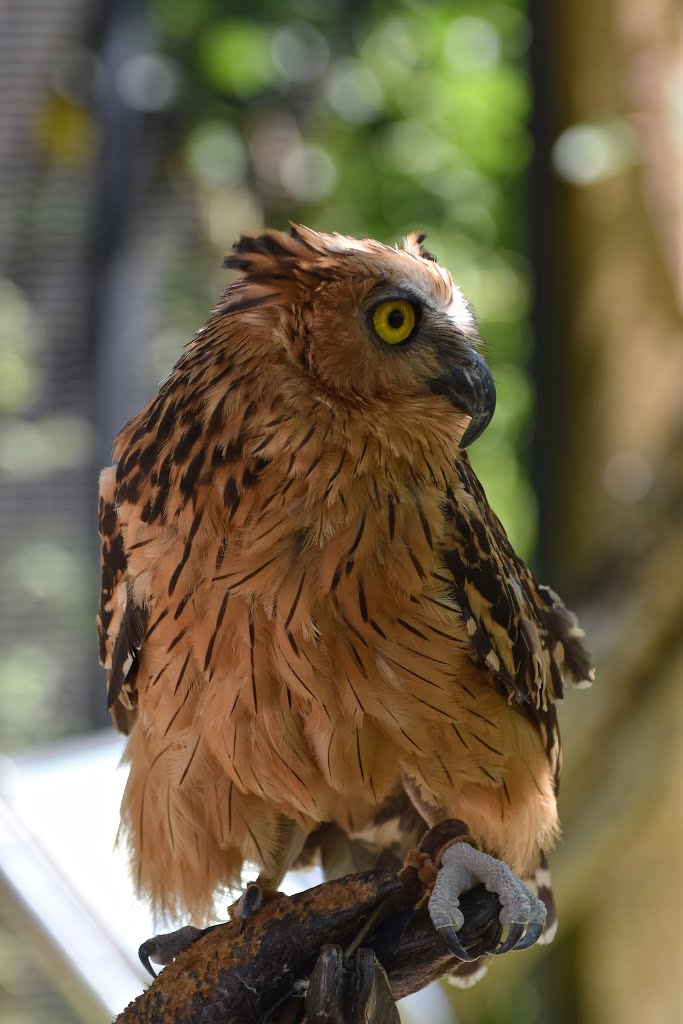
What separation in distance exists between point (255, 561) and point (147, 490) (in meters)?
0.20

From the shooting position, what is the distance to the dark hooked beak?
4.77 ft

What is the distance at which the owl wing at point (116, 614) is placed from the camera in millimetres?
1616

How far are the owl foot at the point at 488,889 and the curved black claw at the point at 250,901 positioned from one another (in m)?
0.25

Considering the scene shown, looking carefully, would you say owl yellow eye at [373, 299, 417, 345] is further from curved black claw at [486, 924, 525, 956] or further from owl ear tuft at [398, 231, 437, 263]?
curved black claw at [486, 924, 525, 956]

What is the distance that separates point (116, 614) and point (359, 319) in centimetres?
57

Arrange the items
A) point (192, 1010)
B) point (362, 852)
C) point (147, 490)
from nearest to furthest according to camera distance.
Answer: point (192, 1010), point (147, 490), point (362, 852)

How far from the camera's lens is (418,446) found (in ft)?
4.87

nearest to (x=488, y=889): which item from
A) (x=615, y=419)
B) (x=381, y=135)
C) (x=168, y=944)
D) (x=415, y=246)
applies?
(x=168, y=944)

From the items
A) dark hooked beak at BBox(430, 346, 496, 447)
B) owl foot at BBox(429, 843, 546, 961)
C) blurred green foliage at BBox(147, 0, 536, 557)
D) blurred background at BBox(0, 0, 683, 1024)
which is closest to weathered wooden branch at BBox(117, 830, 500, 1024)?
owl foot at BBox(429, 843, 546, 961)

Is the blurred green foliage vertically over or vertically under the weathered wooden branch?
over

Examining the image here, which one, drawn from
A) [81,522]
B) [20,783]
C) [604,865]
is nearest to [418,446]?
[20,783]

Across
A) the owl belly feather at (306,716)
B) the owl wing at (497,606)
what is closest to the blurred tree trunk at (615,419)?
the owl wing at (497,606)

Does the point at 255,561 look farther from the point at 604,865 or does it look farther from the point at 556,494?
the point at 556,494

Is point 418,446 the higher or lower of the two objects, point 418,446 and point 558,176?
the lower
